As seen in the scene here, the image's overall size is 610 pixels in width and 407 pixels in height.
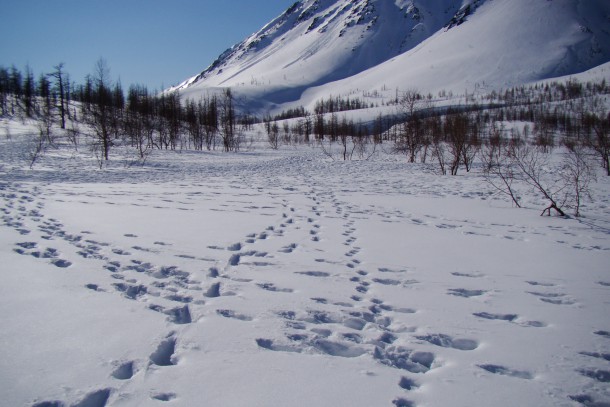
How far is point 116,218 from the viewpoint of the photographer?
6.42 m

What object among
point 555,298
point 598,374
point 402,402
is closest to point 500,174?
point 555,298

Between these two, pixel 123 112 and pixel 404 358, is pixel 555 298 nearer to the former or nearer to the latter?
pixel 404 358

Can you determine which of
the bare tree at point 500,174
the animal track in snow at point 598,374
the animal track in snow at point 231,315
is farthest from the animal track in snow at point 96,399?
the bare tree at point 500,174

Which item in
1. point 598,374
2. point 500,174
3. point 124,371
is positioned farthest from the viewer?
point 500,174

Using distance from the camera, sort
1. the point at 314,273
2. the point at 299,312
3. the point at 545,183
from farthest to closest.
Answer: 1. the point at 545,183
2. the point at 314,273
3. the point at 299,312

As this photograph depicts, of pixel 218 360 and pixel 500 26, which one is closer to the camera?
pixel 218 360

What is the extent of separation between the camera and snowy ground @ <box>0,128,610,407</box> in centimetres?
207

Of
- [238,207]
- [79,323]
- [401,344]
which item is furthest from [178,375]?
[238,207]

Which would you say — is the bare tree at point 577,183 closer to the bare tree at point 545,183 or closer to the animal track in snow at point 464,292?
the bare tree at point 545,183

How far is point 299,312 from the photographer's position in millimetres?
3035

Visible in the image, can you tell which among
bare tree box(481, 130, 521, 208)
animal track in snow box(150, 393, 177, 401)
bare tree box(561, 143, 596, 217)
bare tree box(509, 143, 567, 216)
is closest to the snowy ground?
animal track in snow box(150, 393, 177, 401)

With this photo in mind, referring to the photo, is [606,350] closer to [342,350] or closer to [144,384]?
[342,350]

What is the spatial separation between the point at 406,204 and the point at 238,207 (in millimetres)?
4378

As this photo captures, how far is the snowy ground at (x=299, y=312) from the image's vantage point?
81.7 inches
